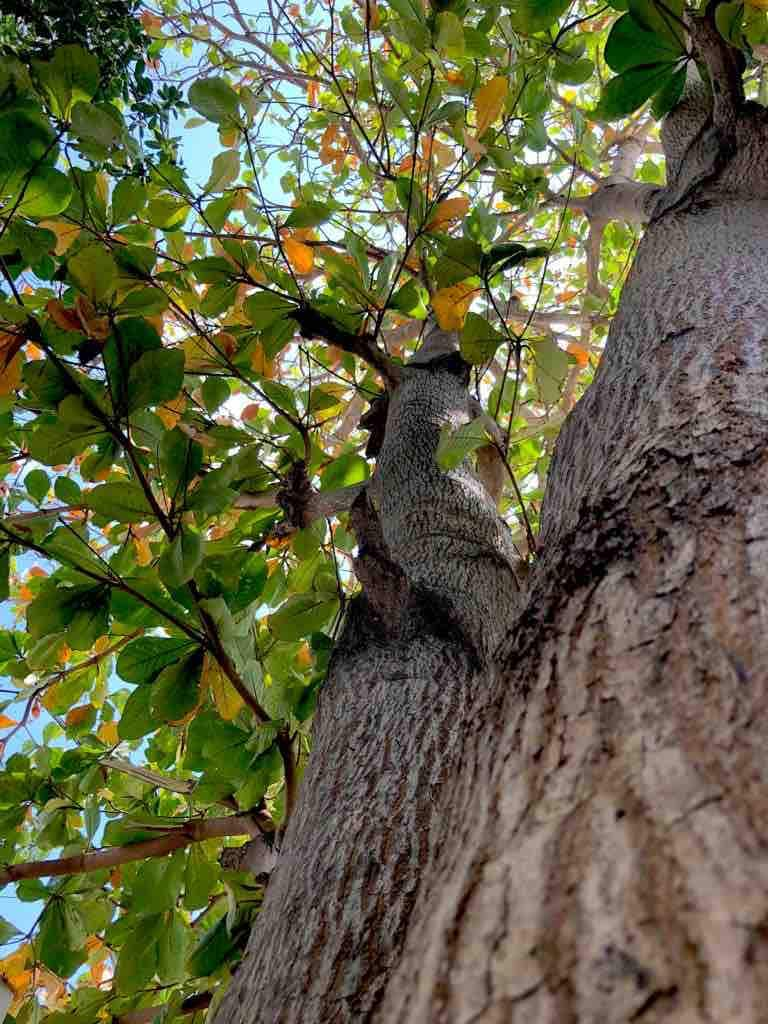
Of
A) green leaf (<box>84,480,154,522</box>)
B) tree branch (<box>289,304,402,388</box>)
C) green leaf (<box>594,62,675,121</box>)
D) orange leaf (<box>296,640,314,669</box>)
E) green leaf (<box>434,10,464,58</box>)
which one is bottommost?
green leaf (<box>84,480,154,522</box>)

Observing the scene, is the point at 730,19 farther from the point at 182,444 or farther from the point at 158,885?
the point at 158,885

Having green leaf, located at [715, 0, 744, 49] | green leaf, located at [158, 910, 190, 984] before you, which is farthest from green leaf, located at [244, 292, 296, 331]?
green leaf, located at [158, 910, 190, 984]

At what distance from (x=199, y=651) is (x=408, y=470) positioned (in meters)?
0.48

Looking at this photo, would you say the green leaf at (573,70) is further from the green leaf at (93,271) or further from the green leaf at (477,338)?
the green leaf at (93,271)

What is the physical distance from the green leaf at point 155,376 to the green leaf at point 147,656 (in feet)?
1.12

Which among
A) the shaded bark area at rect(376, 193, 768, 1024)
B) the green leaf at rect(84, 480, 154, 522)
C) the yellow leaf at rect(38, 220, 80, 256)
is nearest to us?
the shaded bark area at rect(376, 193, 768, 1024)

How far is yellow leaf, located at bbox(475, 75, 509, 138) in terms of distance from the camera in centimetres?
148

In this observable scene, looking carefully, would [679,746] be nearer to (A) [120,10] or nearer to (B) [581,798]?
(B) [581,798]

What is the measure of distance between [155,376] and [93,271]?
0.64 ft

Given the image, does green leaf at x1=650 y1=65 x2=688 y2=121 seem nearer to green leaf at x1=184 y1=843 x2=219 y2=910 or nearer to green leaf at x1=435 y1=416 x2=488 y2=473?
green leaf at x1=435 y1=416 x2=488 y2=473

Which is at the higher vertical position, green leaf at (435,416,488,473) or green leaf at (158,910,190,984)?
green leaf at (435,416,488,473)

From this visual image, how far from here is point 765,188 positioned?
1.12 meters

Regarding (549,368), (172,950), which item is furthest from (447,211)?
(172,950)

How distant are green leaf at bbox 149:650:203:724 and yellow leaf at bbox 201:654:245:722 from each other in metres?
0.02
